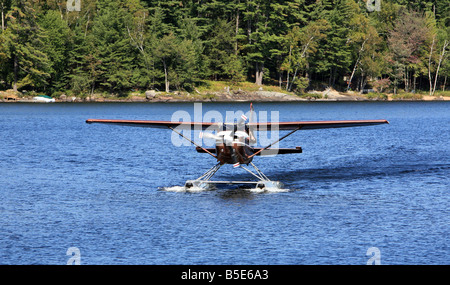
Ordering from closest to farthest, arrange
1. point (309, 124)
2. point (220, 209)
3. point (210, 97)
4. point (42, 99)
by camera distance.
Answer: point (220, 209), point (309, 124), point (42, 99), point (210, 97)

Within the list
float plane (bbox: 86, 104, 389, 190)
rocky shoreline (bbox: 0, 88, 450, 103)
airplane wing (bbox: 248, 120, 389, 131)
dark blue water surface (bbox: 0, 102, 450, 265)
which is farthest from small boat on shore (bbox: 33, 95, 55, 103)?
airplane wing (bbox: 248, 120, 389, 131)

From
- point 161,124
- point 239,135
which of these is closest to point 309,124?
point 239,135

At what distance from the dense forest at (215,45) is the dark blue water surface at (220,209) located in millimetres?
49256

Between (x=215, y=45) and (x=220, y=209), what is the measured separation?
73882mm

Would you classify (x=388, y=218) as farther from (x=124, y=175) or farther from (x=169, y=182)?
(x=124, y=175)

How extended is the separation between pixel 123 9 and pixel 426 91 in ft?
171

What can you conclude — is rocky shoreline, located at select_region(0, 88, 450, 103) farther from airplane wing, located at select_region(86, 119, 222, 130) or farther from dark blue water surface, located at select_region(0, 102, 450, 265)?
airplane wing, located at select_region(86, 119, 222, 130)

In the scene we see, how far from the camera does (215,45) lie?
90.9 metres

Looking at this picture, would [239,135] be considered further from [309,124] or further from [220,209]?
[309,124]

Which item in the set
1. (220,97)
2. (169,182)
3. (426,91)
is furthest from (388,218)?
(426,91)

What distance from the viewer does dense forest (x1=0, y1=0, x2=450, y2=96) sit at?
82750 millimetres

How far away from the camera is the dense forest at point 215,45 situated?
82.8m

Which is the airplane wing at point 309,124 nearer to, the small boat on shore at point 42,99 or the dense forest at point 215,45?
the dense forest at point 215,45
